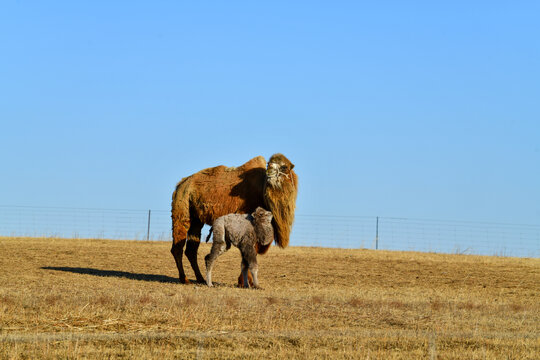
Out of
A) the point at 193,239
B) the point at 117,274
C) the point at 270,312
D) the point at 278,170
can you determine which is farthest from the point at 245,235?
the point at 117,274

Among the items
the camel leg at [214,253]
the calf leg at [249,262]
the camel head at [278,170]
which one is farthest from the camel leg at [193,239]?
the camel head at [278,170]

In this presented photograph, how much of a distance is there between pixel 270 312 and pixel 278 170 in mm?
4978

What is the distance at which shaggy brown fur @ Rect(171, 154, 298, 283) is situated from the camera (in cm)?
1505

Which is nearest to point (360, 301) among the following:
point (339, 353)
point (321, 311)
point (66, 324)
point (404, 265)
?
point (321, 311)

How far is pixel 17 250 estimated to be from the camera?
21375 millimetres

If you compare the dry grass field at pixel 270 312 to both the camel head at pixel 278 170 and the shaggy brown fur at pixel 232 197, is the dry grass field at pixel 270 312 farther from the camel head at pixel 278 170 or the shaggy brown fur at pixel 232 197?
the camel head at pixel 278 170

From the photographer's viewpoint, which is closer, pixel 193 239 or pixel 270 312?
pixel 270 312

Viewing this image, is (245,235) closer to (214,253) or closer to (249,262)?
(249,262)

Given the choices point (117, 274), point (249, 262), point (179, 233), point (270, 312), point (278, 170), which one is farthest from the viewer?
point (117, 274)

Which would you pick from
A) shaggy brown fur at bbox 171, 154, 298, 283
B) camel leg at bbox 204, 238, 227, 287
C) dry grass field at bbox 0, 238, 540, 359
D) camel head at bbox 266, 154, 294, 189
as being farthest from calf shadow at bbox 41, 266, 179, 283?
camel head at bbox 266, 154, 294, 189

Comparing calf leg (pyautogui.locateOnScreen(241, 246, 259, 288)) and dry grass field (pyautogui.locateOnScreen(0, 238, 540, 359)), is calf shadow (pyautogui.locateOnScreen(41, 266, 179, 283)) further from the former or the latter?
calf leg (pyautogui.locateOnScreen(241, 246, 259, 288))

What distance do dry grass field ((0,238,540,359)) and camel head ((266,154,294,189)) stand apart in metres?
2.37

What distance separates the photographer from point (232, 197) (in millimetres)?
15859

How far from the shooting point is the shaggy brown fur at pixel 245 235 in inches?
572
